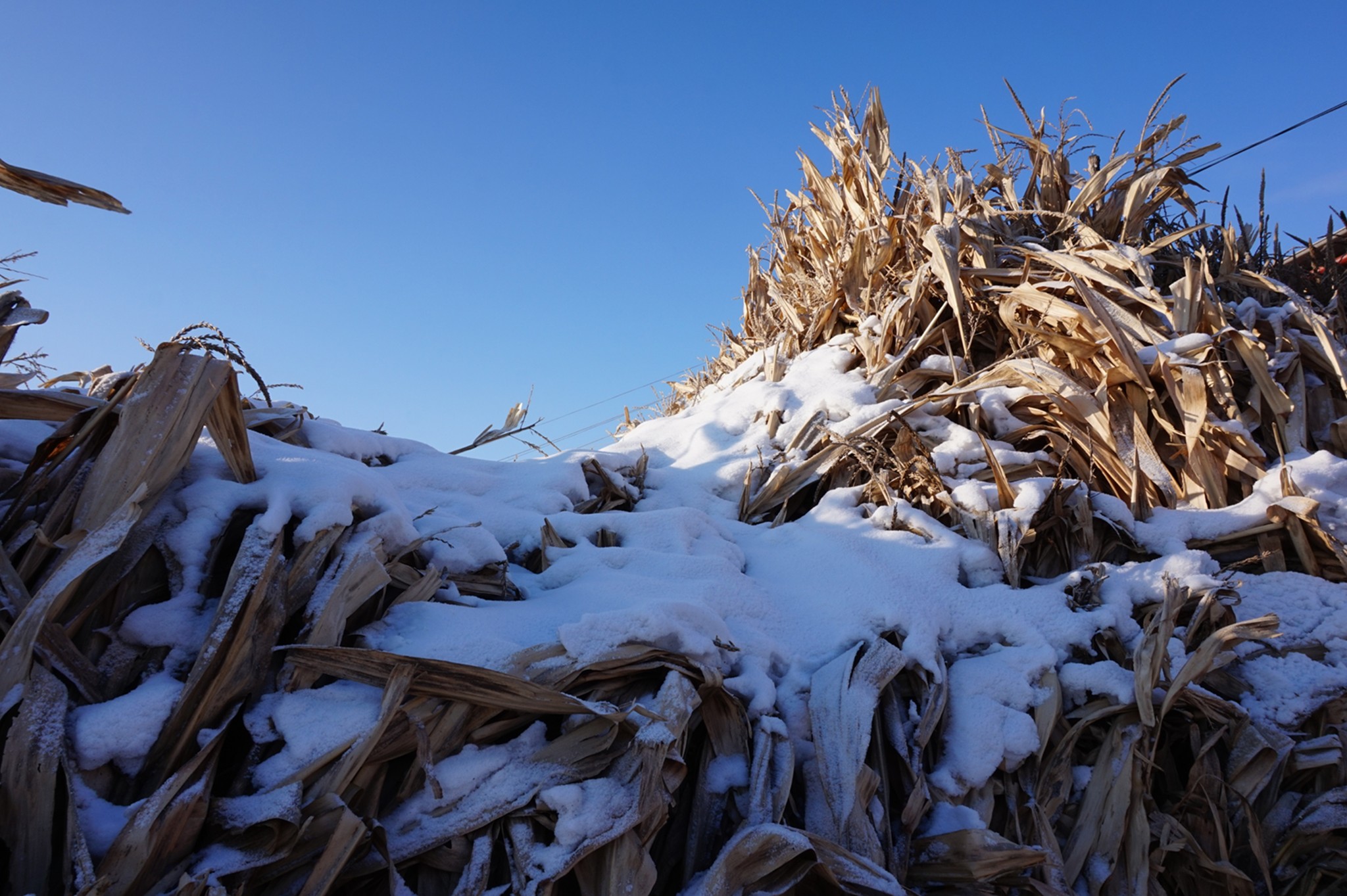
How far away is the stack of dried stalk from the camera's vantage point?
949mm

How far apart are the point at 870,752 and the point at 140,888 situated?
1.05 m

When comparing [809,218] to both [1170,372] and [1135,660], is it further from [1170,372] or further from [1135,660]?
[1135,660]

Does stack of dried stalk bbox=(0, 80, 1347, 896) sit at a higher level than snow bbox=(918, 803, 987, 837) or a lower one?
higher

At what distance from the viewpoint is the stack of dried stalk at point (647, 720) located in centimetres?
95

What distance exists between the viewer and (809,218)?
3143 mm

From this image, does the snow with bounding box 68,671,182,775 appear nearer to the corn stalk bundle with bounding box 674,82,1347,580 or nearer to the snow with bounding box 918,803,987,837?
the snow with bounding box 918,803,987,837

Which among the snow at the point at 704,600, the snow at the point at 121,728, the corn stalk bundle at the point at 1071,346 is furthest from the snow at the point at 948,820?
the snow at the point at 121,728

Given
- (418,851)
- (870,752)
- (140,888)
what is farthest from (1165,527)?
(140,888)

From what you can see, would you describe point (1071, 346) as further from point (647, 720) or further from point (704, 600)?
point (647, 720)

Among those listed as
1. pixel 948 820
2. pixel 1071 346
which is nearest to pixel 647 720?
pixel 948 820

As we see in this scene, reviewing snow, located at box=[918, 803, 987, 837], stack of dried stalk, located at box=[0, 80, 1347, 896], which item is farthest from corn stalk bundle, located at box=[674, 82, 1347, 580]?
snow, located at box=[918, 803, 987, 837]

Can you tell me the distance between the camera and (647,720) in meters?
1.15

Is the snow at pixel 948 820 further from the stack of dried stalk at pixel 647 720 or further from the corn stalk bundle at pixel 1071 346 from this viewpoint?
the corn stalk bundle at pixel 1071 346

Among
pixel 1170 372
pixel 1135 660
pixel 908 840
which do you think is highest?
pixel 1170 372
